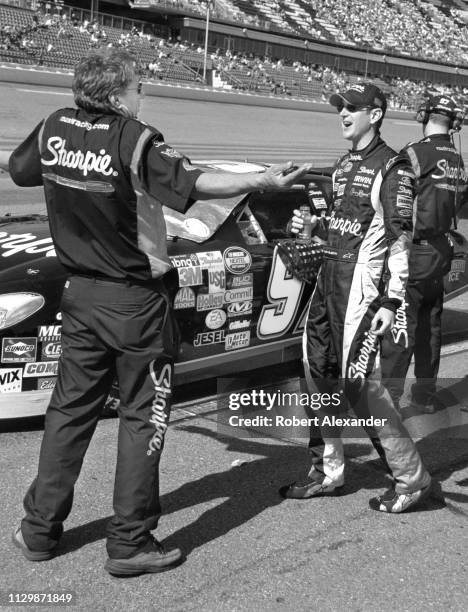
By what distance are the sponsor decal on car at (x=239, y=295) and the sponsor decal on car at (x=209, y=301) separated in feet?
0.16

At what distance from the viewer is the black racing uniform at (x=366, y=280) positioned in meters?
3.19

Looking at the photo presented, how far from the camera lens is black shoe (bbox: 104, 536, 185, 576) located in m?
2.72

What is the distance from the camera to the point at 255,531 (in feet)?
10.3

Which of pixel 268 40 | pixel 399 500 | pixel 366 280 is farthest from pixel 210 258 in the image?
pixel 268 40

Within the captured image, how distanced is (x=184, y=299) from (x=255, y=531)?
1519mm

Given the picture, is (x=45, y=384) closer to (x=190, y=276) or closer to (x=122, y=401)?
(x=190, y=276)

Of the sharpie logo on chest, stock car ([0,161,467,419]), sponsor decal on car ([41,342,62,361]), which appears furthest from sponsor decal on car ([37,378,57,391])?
the sharpie logo on chest

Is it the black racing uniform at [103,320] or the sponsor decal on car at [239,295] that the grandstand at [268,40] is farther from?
the black racing uniform at [103,320]

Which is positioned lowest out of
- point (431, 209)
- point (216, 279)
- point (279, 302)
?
point (279, 302)

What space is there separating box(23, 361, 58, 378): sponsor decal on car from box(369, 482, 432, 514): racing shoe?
1.68 metres

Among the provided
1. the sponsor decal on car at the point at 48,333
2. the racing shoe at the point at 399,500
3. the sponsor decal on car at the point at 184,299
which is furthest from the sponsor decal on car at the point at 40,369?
the racing shoe at the point at 399,500

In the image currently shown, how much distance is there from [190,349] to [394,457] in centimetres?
151

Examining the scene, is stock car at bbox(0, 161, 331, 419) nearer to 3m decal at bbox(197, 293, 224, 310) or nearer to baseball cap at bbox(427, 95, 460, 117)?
3m decal at bbox(197, 293, 224, 310)

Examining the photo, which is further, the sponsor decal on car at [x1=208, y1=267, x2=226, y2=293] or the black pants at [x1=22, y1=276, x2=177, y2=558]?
the sponsor decal on car at [x1=208, y1=267, x2=226, y2=293]
